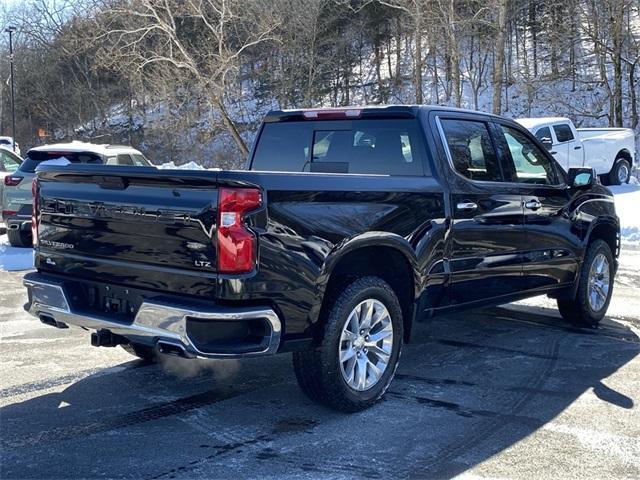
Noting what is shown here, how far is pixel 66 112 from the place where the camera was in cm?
4906

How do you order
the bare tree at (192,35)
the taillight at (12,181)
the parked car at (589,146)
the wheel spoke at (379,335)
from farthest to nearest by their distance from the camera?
the bare tree at (192,35)
the parked car at (589,146)
the taillight at (12,181)
the wheel spoke at (379,335)

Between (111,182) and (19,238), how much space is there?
29.0ft

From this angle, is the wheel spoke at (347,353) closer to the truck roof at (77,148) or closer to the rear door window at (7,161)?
the truck roof at (77,148)

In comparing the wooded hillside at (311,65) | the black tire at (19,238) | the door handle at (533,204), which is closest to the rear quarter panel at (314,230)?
the door handle at (533,204)

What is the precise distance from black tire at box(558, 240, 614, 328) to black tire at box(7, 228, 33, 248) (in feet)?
29.1

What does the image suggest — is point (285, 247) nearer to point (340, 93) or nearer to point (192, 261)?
point (192, 261)

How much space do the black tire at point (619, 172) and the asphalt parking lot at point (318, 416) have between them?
1409 centimetres

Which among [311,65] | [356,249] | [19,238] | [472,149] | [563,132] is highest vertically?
[311,65]

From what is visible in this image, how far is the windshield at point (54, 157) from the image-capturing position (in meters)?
11.3

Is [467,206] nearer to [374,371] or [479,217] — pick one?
[479,217]

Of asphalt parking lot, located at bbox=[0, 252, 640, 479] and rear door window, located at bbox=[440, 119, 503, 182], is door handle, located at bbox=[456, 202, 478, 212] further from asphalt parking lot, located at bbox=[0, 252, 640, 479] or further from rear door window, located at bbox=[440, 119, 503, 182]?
asphalt parking lot, located at bbox=[0, 252, 640, 479]

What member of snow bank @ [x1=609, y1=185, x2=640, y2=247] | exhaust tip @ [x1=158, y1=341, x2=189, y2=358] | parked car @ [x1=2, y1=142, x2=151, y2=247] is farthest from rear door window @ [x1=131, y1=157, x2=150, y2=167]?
exhaust tip @ [x1=158, y1=341, x2=189, y2=358]

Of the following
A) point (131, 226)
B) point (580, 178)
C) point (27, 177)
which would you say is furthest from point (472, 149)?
point (27, 177)

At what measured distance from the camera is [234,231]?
388 cm
